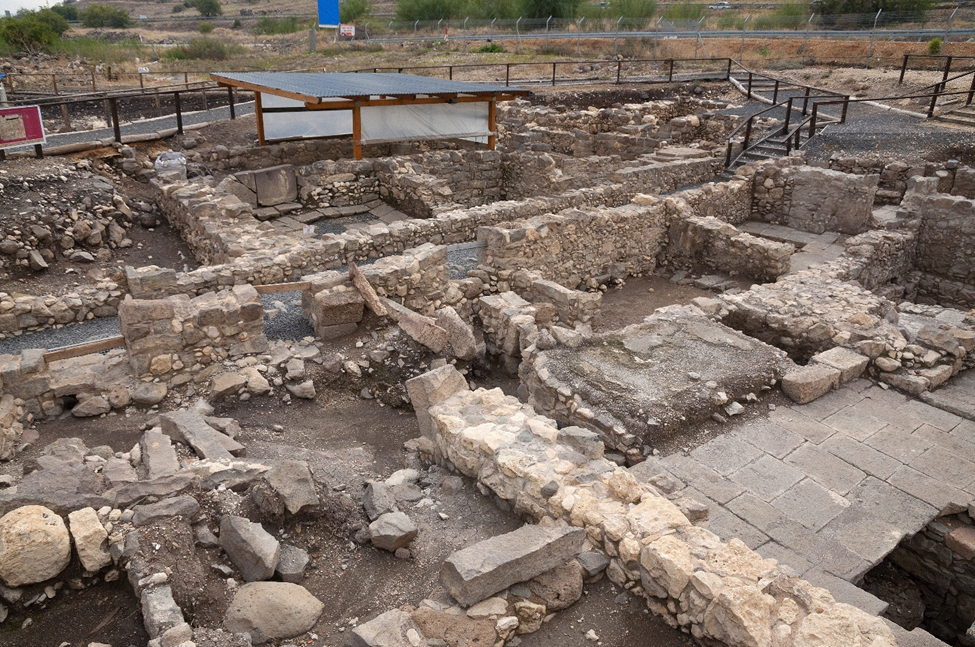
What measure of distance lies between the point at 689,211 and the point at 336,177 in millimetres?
7581

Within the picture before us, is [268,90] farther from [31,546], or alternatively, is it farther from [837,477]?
[837,477]

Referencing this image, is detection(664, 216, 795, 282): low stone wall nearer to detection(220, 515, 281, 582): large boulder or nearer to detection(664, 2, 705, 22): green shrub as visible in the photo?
detection(220, 515, 281, 582): large boulder

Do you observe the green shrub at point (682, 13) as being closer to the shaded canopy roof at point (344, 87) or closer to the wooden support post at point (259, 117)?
the shaded canopy roof at point (344, 87)

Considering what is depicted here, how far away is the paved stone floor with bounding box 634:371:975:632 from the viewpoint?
213 inches

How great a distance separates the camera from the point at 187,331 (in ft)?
23.9

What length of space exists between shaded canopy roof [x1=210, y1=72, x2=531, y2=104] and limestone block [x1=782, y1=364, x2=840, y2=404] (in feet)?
34.0

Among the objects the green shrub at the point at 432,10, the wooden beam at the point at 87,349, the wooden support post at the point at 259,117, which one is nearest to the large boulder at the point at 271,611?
the wooden beam at the point at 87,349

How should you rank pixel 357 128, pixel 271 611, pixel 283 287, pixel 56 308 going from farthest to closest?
pixel 357 128 → pixel 283 287 → pixel 56 308 → pixel 271 611

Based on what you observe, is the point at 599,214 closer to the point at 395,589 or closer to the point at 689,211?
the point at 689,211

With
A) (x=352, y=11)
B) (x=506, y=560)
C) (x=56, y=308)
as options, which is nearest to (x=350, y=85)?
(x=56, y=308)

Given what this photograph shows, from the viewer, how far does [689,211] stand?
1267 cm

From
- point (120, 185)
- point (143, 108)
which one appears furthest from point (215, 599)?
point (143, 108)

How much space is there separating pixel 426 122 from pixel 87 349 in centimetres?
1133

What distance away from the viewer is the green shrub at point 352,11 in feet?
181
